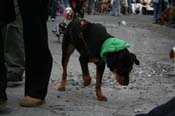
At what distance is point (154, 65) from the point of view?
9641 millimetres

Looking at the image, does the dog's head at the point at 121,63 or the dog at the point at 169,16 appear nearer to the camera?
the dog's head at the point at 121,63

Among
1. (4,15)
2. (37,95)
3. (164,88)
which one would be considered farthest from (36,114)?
(164,88)

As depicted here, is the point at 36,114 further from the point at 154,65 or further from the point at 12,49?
the point at 154,65

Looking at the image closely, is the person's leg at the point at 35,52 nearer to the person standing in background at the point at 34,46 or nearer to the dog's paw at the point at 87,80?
the person standing in background at the point at 34,46

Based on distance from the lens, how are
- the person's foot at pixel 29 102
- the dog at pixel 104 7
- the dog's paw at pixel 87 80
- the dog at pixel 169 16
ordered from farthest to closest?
the dog at pixel 104 7
the dog at pixel 169 16
the dog's paw at pixel 87 80
the person's foot at pixel 29 102

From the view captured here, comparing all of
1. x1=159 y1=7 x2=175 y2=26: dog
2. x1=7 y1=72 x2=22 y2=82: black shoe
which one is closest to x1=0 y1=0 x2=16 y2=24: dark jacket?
x1=7 y1=72 x2=22 y2=82: black shoe

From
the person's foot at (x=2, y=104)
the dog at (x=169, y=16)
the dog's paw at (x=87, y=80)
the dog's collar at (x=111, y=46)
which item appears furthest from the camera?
the dog at (x=169, y=16)

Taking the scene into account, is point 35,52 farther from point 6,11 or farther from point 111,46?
point 111,46

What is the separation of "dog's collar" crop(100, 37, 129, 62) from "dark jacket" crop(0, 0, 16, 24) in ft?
3.62

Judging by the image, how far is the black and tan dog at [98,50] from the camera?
5945 mm

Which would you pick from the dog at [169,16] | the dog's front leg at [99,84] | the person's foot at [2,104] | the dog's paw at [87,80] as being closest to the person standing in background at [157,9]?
the dog at [169,16]

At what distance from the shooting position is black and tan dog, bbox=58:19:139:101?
5.95 metres

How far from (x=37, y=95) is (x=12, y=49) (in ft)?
4.06

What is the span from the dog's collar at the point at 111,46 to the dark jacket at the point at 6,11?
1.10 m
